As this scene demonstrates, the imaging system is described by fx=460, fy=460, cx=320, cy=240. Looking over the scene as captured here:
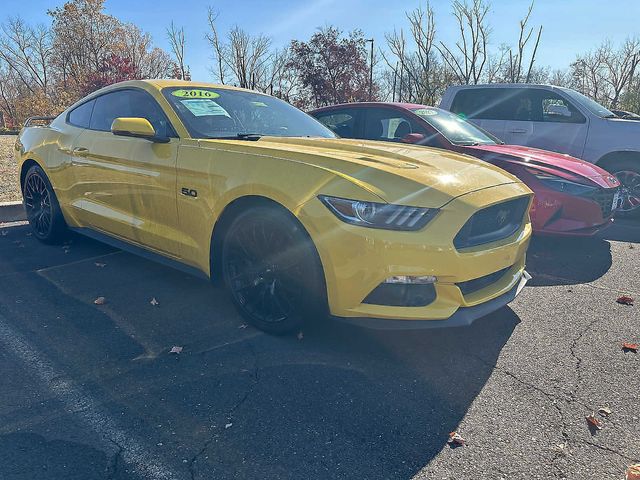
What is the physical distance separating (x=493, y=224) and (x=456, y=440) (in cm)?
134

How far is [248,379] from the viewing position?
8.21 ft

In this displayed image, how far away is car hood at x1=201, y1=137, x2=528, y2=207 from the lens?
2.51m

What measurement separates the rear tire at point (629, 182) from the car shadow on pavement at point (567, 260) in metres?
1.39

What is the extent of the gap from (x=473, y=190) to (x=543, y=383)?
113 centimetres

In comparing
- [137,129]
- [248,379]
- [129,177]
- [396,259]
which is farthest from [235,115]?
[248,379]

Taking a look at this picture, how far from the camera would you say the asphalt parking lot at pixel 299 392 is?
192cm

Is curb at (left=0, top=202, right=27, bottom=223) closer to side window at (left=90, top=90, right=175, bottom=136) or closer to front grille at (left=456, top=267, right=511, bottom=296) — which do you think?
side window at (left=90, top=90, right=175, bottom=136)

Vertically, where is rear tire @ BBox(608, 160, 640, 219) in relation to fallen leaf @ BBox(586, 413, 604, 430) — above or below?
above

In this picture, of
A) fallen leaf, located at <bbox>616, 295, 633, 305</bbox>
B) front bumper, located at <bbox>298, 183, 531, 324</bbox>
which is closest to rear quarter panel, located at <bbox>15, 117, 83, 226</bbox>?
front bumper, located at <bbox>298, 183, 531, 324</bbox>

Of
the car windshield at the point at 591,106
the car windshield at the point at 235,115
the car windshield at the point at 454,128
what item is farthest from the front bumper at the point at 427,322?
the car windshield at the point at 591,106

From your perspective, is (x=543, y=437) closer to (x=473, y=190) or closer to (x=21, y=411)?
(x=473, y=190)

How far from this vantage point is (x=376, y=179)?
2.55 metres

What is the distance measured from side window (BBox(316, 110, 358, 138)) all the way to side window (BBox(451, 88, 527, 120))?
2.52 meters

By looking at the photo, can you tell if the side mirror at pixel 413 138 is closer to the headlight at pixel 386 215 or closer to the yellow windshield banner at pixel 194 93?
the yellow windshield banner at pixel 194 93
